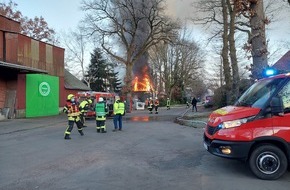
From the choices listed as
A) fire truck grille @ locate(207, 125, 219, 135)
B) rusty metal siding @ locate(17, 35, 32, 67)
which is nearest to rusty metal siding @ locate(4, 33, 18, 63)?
rusty metal siding @ locate(17, 35, 32, 67)

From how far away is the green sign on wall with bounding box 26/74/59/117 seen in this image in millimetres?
29406

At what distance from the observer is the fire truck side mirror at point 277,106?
6742 millimetres

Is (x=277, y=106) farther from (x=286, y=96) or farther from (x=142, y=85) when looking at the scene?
(x=142, y=85)

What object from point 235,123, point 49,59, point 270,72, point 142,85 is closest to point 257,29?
point 270,72

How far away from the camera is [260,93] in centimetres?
751

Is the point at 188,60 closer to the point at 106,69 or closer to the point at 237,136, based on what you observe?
the point at 106,69

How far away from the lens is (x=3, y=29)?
87.8ft

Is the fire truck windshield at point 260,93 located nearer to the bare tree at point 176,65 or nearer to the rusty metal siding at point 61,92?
the rusty metal siding at point 61,92

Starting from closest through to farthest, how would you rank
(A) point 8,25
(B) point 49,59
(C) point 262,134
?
(C) point 262,134, (A) point 8,25, (B) point 49,59

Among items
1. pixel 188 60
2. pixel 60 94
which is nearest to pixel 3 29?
pixel 60 94

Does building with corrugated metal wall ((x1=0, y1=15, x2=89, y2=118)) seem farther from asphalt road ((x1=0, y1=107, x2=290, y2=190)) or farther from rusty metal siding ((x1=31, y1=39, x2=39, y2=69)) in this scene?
asphalt road ((x1=0, y1=107, x2=290, y2=190))

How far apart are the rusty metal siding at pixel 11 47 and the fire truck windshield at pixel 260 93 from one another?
2285cm

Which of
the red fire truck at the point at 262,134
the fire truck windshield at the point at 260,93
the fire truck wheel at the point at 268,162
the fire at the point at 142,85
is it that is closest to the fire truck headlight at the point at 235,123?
the red fire truck at the point at 262,134

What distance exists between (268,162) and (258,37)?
7374 mm
